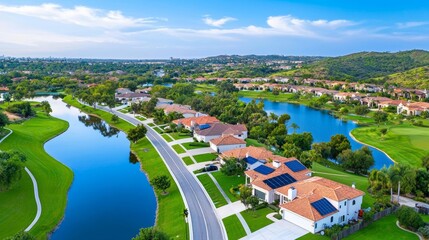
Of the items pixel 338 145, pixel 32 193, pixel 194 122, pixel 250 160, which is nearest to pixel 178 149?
pixel 194 122

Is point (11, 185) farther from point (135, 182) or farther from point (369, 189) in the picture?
point (369, 189)

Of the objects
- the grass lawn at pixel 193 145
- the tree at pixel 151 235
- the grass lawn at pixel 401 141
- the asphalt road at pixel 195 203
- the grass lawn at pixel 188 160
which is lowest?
the grass lawn at pixel 401 141

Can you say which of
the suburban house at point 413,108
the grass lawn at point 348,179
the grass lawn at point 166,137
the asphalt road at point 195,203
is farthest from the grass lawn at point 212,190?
the suburban house at point 413,108

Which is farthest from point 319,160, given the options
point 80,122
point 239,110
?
point 80,122

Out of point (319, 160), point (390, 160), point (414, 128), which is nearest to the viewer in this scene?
point (319, 160)

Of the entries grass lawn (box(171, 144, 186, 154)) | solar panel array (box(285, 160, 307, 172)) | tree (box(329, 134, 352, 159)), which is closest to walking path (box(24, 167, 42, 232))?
grass lawn (box(171, 144, 186, 154))

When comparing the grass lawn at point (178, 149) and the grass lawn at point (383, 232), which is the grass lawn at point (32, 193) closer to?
the grass lawn at point (178, 149)
